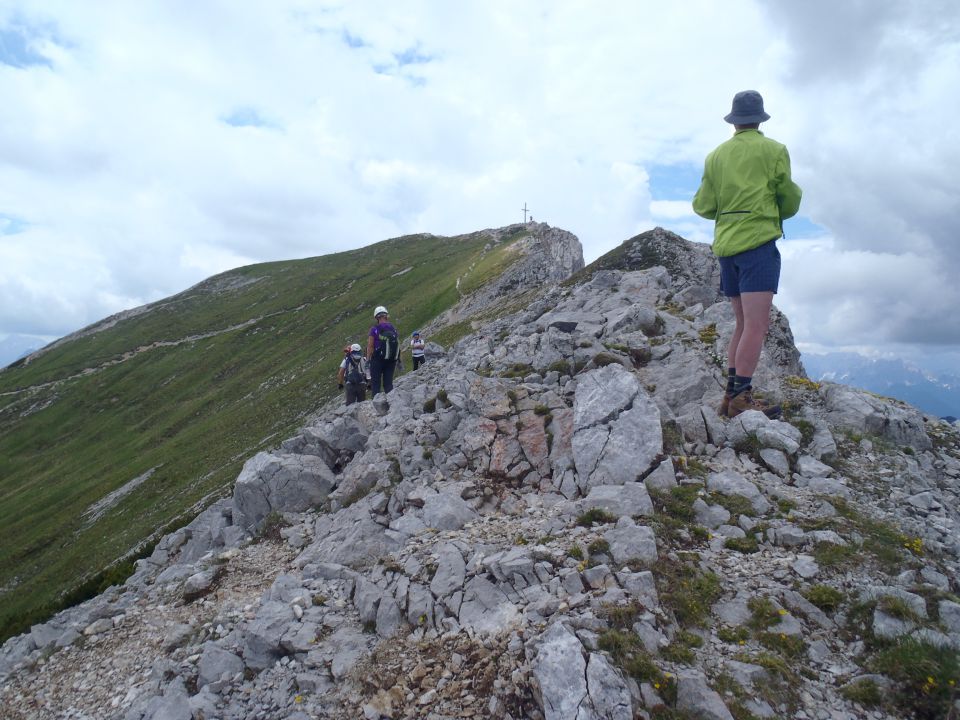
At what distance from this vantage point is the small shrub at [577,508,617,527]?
9234mm

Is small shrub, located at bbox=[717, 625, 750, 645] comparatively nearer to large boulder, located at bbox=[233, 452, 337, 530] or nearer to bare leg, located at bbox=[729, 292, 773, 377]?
bare leg, located at bbox=[729, 292, 773, 377]

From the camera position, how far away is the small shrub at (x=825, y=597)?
716 cm

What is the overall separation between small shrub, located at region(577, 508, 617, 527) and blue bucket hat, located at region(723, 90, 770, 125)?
7.25 meters

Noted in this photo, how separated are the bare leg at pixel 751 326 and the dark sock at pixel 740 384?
5.6 inches

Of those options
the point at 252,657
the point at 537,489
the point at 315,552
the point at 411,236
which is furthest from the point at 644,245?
the point at 411,236

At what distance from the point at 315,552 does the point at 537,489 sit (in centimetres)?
495

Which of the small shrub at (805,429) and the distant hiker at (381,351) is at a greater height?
the distant hiker at (381,351)

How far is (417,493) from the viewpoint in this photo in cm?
1219

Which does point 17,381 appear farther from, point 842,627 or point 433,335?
point 842,627

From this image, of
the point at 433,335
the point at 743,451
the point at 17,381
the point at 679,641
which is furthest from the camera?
the point at 17,381

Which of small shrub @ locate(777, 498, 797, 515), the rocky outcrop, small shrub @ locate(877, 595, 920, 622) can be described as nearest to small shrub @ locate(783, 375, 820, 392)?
small shrub @ locate(777, 498, 797, 515)

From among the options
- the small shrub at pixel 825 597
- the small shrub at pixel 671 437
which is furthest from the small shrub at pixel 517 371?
the small shrub at pixel 825 597

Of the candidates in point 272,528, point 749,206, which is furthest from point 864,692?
point 272,528

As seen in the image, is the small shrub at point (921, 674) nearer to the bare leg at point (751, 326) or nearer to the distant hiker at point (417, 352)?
the bare leg at point (751, 326)
